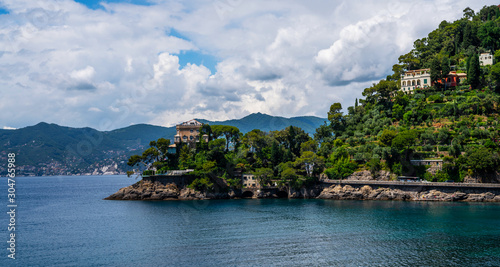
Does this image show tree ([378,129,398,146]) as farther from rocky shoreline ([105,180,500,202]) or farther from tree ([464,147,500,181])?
tree ([464,147,500,181])

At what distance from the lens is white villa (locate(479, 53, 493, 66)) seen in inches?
4469

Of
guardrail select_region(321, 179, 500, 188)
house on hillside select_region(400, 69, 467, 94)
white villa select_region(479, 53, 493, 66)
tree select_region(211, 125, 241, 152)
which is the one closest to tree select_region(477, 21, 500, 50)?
white villa select_region(479, 53, 493, 66)

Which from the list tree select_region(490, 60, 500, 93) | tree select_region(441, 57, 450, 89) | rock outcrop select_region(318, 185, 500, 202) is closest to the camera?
rock outcrop select_region(318, 185, 500, 202)

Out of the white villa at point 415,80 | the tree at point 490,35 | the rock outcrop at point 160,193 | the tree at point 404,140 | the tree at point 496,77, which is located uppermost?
the tree at point 490,35

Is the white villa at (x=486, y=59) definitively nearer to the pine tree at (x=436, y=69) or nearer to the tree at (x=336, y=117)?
the pine tree at (x=436, y=69)

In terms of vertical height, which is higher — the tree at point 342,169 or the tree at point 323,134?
the tree at point 323,134

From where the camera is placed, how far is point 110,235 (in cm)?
5575

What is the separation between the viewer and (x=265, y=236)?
2071 inches

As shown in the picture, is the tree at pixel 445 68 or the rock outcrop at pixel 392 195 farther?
the tree at pixel 445 68

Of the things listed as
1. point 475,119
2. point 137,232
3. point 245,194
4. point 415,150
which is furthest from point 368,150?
point 137,232

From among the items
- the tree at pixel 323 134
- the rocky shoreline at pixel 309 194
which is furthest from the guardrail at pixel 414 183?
the tree at pixel 323 134

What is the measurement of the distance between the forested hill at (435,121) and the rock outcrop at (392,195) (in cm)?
401

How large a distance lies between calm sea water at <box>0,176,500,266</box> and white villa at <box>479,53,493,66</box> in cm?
5842

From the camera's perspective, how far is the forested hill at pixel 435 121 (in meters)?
84.9
